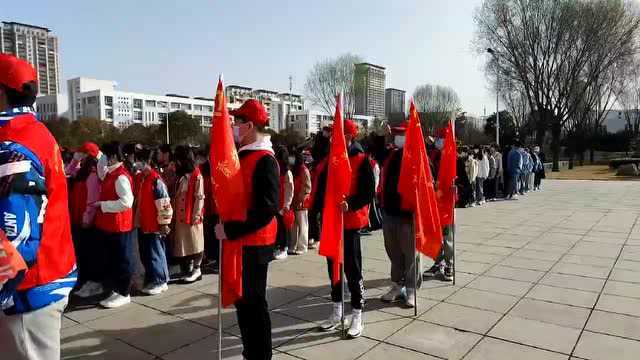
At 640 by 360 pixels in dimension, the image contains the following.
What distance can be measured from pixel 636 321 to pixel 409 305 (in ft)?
7.21

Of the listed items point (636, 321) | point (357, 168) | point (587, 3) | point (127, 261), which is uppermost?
point (587, 3)

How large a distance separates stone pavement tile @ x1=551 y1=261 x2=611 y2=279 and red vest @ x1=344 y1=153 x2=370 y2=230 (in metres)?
3.56

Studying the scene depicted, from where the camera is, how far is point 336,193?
4.14 metres

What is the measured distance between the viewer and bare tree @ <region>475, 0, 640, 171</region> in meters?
24.8

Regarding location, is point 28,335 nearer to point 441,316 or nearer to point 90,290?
point 441,316

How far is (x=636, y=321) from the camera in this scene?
4496 millimetres

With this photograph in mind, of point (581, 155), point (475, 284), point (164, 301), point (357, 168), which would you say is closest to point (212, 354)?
point (164, 301)

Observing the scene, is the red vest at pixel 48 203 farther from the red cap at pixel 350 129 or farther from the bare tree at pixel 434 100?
A: the bare tree at pixel 434 100

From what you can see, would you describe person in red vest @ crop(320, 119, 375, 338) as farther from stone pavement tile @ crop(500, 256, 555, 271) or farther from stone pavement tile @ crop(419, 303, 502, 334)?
stone pavement tile @ crop(500, 256, 555, 271)

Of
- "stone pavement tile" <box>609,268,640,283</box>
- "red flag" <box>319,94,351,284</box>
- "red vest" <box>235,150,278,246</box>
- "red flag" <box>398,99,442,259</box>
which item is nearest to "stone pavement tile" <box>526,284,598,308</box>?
"stone pavement tile" <box>609,268,640,283</box>

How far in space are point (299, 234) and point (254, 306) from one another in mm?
4703

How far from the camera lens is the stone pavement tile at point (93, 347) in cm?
385

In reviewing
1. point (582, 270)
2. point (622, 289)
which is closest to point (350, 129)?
point (622, 289)

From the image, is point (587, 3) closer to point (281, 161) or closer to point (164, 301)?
point (281, 161)
